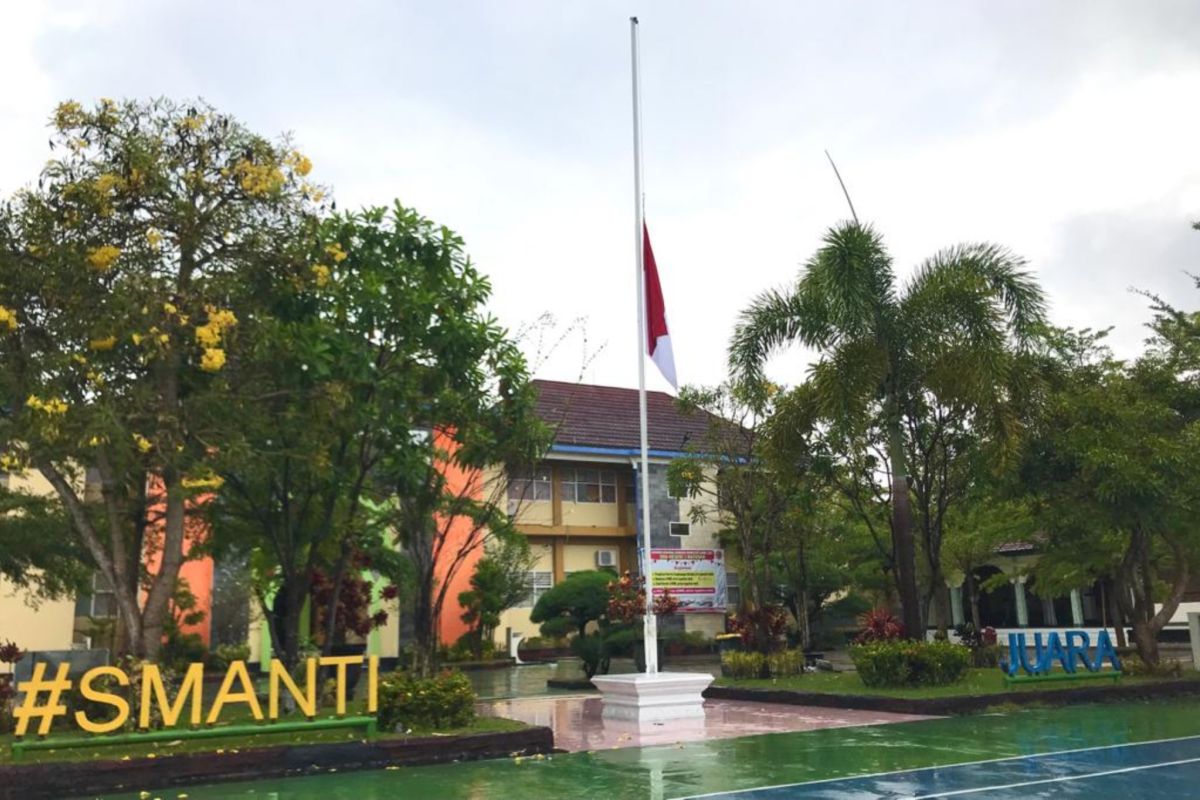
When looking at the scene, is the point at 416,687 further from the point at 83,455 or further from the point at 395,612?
the point at 395,612

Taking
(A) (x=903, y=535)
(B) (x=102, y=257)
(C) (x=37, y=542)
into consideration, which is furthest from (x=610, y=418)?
(B) (x=102, y=257)

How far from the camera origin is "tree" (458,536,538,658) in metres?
31.7

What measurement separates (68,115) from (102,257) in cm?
202

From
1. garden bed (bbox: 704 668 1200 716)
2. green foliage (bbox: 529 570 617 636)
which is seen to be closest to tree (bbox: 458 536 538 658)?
green foliage (bbox: 529 570 617 636)

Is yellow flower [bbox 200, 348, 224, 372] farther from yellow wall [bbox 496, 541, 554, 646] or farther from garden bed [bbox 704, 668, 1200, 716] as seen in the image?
yellow wall [bbox 496, 541, 554, 646]

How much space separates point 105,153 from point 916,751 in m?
11.9

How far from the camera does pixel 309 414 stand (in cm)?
1312

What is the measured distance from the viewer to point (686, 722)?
15203 millimetres

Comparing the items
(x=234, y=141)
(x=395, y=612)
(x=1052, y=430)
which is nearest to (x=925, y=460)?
(x=1052, y=430)

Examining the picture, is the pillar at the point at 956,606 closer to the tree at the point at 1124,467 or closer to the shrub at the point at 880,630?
the tree at the point at 1124,467

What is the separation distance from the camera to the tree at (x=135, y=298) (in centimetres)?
1173

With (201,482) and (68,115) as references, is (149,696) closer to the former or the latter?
(201,482)

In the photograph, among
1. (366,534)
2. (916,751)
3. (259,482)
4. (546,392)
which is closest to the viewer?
(916,751)

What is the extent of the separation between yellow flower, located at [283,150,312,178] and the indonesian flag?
552 cm
